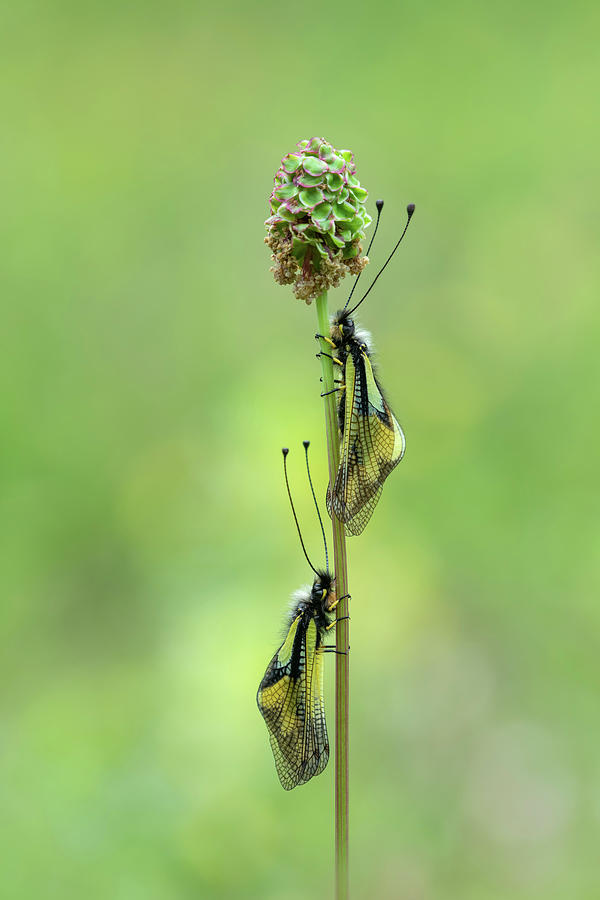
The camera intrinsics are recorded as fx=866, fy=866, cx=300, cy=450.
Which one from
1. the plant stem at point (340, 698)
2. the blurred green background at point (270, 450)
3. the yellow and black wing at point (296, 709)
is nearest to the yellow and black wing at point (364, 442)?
the plant stem at point (340, 698)

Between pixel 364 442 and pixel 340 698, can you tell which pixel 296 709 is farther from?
pixel 364 442

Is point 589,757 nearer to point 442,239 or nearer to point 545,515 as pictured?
point 545,515

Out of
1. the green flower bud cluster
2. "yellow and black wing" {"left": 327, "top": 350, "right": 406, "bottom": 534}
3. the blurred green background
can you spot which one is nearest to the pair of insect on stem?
"yellow and black wing" {"left": 327, "top": 350, "right": 406, "bottom": 534}

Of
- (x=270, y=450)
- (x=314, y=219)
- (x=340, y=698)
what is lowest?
(x=340, y=698)

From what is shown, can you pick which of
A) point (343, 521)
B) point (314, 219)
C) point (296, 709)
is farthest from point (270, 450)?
point (314, 219)

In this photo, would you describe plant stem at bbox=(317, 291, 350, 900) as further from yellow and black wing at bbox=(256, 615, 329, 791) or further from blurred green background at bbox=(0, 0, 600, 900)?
blurred green background at bbox=(0, 0, 600, 900)

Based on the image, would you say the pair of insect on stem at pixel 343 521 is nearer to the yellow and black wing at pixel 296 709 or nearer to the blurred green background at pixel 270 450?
the yellow and black wing at pixel 296 709
